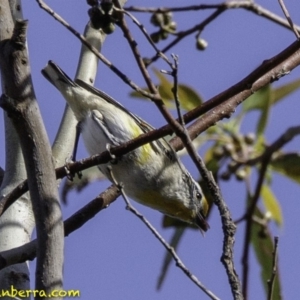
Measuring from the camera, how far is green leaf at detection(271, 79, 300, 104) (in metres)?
3.14

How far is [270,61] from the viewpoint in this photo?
2.13 metres

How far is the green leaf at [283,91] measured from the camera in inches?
124

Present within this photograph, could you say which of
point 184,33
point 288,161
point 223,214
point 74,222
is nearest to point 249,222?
point 288,161

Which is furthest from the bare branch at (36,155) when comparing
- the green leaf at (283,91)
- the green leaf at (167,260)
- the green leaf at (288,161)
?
the green leaf at (283,91)

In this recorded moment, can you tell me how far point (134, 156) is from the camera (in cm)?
460

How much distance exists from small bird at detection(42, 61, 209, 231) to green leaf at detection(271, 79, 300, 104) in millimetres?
1381

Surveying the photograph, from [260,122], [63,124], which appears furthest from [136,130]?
[260,122]

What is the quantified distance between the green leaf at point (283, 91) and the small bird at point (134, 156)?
138 centimetres

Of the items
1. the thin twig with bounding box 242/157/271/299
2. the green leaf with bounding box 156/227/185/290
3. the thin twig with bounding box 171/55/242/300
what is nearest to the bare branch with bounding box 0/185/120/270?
the green leaf with bounding box 156/227/185/290

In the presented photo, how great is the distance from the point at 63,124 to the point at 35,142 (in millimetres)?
2153

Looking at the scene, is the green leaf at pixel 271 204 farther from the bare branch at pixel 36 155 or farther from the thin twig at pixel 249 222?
the thin twig at pixel 249 222

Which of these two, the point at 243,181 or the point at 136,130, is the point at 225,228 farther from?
the point at 136,130

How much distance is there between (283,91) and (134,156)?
161cm

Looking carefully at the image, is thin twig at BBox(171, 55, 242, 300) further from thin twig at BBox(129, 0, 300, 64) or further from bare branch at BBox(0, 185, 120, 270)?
bare branch at BBox(0, 185, 120, 270)
